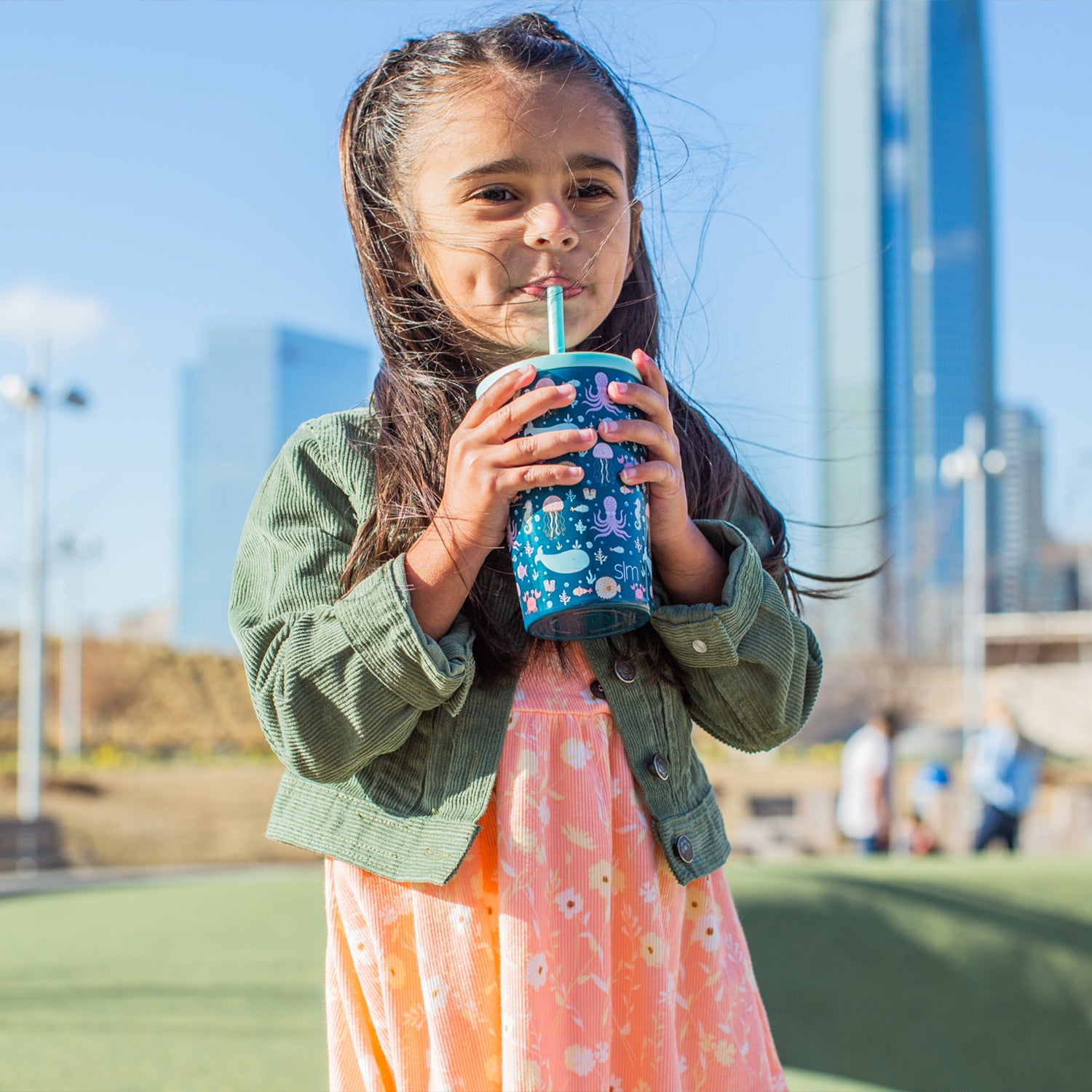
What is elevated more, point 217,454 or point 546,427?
point 217,454

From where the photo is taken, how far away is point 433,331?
134cm

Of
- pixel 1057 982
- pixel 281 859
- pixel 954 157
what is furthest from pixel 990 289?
pixel 1057 982

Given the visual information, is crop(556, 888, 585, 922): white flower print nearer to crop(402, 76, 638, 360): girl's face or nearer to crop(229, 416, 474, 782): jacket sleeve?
crop(229, 416, 474, 782): jacket sleeve

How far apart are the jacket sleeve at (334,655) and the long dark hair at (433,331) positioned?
0.06 m

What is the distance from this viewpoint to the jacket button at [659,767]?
1.26 metres

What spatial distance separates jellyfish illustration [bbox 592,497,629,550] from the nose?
0.30 m

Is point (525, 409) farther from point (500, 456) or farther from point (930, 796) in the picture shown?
point (930, 796)

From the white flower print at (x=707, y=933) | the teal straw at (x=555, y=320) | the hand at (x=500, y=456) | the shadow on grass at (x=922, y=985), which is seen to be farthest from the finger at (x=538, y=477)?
the shadow on grass at (x=922, y=985)

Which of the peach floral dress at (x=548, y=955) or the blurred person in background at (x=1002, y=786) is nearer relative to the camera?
the peach floral dress at (x=548, y=955)

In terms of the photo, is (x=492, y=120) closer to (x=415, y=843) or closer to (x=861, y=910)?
(x=415, y=843)

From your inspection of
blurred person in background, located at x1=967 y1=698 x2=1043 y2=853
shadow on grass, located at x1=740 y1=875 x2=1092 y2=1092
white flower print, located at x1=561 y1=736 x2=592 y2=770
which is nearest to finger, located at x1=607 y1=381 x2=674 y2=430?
white flower print, located at x1=561 y1=736 x2=592 y2=770

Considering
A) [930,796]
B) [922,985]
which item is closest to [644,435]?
[922,985]

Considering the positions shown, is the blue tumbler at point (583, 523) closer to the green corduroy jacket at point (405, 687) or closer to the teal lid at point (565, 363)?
the teal lid at point (565, 363)

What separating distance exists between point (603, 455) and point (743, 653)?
333 mm
